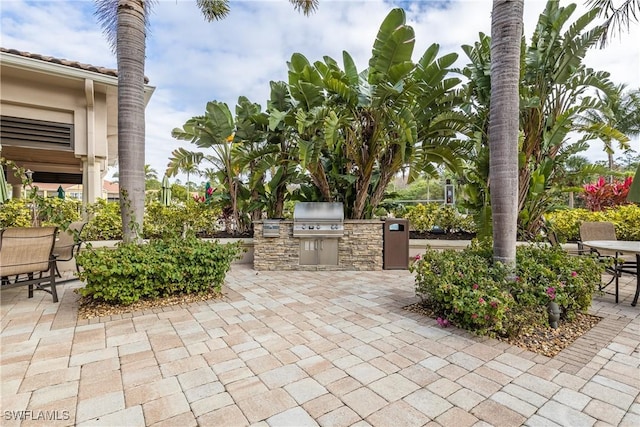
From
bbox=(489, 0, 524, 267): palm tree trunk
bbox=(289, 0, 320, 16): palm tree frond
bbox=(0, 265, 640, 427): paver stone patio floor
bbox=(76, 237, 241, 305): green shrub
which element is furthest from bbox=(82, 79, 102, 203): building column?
bbox=(489, 0, 524, 267): palm tree trunk

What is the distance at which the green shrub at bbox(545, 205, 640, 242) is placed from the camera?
634cm

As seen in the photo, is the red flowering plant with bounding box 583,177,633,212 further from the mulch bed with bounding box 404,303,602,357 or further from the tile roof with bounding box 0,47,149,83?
the tile roof with bounding box 0,47,149,83

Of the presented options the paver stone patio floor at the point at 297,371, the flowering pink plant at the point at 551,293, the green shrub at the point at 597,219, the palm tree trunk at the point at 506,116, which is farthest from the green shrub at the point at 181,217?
the green shrub at the point at 597,219

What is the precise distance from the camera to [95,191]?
22.5 feet

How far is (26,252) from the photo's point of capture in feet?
12.1

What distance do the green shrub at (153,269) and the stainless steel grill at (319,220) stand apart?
1795 millimetres

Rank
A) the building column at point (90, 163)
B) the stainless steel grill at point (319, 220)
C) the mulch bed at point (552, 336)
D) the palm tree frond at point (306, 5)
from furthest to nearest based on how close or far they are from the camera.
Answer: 1. the building column at point (90, 163)
2. the stainless steel grill at point (319, 220)
3. the palm tree frond at point (306, 5)
4. the mulch bed at point (552, 336)

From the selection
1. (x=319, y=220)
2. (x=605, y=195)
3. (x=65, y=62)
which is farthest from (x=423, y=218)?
(x=65, y=62)

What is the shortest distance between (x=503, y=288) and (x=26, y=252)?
17.6ft

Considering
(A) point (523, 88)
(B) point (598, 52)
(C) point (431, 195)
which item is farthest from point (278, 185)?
(C) point (431, 195)

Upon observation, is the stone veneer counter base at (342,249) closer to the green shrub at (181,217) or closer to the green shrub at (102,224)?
the green shrub at (181,217)

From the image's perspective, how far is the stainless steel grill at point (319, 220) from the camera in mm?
5918
